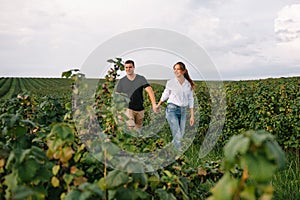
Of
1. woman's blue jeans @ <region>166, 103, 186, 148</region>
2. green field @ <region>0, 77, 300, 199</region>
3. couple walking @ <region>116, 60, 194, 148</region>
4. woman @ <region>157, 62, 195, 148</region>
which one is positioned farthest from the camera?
woman's blue jeans @ <region>166, 103, 186, 148</region>

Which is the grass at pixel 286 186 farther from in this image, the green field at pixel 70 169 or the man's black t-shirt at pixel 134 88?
the man's black t-shirt at pixel 134 88

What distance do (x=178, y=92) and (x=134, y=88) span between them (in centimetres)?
139

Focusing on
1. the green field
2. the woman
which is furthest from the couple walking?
the green field

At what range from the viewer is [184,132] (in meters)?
8.02

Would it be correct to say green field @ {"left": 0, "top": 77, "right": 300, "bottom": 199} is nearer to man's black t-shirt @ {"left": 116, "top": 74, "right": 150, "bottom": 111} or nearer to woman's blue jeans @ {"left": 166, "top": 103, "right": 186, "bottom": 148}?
man's black t-shirt @ {"left": 116, "top": 74, "right": 150, "bottom": 111}

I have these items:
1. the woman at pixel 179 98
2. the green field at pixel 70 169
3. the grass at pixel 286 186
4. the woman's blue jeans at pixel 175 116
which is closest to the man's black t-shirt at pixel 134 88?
the woman at pixel 179 98

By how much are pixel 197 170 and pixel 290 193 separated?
93.4 inches

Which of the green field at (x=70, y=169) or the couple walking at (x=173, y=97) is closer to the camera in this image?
the green field at (x=70, y=169)

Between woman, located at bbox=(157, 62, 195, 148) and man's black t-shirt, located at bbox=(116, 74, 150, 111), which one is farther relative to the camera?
woman, located at bbox=(157, 62, 195, 148)

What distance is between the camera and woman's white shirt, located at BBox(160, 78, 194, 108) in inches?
284

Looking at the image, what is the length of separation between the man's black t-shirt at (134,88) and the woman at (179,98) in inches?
17.9

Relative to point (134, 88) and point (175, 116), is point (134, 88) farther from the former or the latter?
point (175, 116)

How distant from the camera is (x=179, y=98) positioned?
289 inches

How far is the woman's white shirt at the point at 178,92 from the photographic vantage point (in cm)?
720
